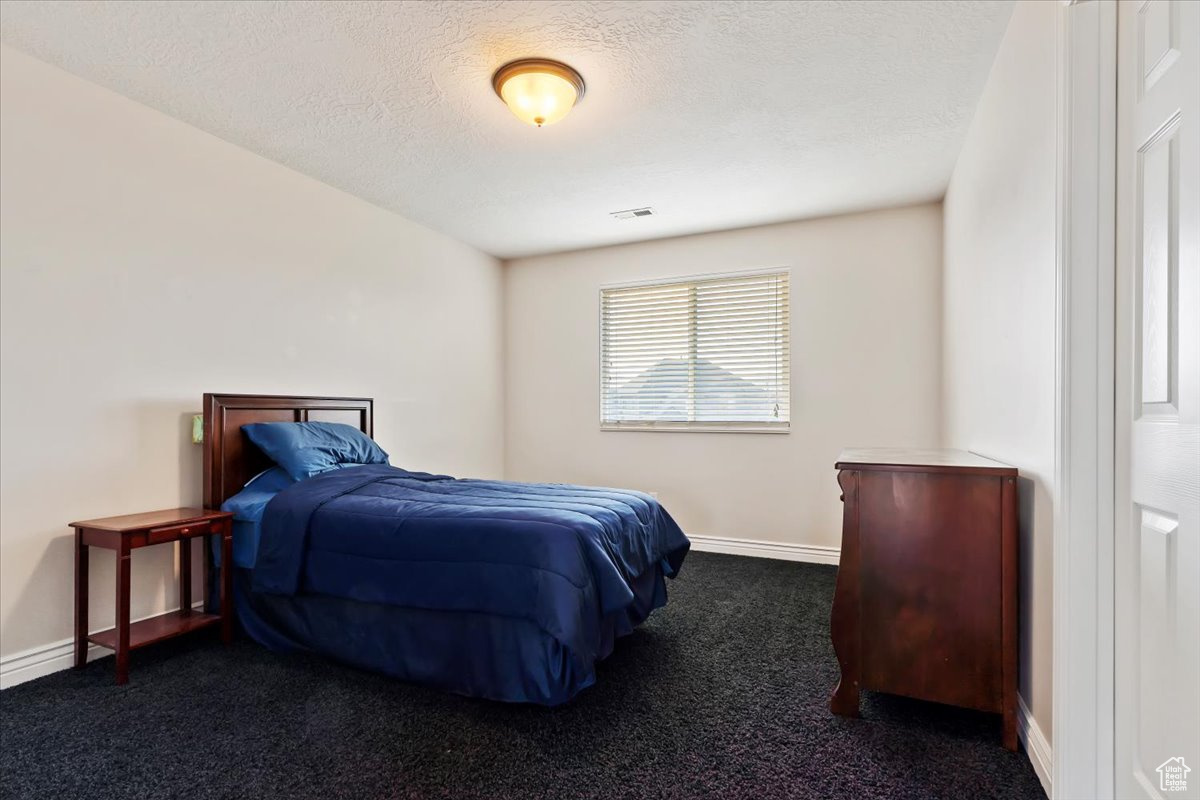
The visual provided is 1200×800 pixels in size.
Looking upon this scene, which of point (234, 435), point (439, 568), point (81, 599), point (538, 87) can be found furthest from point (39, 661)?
point (538, 87)

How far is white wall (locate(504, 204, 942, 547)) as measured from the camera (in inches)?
159

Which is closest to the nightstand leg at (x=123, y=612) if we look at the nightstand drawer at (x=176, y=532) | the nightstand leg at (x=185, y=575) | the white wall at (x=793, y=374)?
the nightstand drawer at (x=176, y=532)

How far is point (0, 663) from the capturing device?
7.54ft

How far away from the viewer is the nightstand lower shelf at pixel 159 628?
7.97 ft

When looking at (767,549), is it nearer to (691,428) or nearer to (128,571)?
(691,428)

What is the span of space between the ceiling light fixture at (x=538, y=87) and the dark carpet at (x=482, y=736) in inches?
93.4

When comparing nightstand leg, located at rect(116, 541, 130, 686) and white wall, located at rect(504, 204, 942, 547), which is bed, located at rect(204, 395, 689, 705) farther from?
white wall, located at rect(504, 204, 942, 547)

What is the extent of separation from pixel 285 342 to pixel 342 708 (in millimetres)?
2193

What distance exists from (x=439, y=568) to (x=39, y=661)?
174cm

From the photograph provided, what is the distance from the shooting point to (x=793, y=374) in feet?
14.3

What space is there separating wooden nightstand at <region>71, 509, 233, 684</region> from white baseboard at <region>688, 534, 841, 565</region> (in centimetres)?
315

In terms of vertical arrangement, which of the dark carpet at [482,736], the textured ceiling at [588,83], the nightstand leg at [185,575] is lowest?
the dark carpet at [482,736]

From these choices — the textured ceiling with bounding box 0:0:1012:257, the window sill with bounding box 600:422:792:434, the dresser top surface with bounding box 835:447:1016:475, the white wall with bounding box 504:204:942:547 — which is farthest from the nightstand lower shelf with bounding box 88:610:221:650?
the window sill with bounding box 600:422:792:434

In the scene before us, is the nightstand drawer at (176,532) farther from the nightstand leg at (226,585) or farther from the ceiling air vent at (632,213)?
the ceiling air vent at (632,213)
